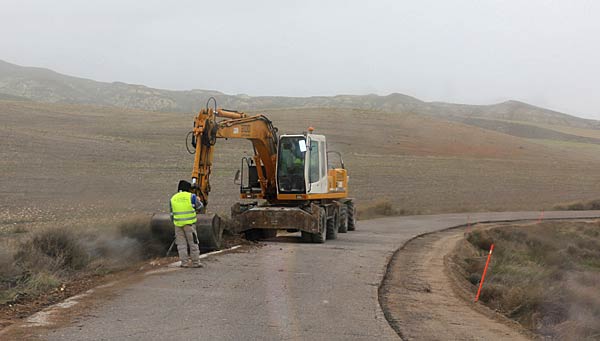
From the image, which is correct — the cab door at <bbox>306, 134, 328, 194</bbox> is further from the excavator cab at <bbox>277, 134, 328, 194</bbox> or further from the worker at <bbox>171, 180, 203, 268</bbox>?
the worker at <bbox>171, 180, 203, 268</bbox>

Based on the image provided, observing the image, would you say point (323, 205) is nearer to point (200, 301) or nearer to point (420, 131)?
point (200, 301)

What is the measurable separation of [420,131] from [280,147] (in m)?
67.5

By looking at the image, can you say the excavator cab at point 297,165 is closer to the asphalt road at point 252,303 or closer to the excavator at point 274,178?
the excavator at point 274,178

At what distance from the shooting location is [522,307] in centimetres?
1418

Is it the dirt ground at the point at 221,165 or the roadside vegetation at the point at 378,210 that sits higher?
the dirt ground at the point at 221,165

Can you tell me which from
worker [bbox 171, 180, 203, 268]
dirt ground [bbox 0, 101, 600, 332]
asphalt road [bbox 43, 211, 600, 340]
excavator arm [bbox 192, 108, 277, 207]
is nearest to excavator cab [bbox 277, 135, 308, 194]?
excavator arm [bbox 192, 108, 277, 207]

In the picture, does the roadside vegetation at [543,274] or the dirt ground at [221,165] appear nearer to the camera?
the roadside vegetation at [543,274]

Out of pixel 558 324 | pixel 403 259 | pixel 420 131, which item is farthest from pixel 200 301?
pixel 420 131

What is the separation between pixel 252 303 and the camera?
11133mm

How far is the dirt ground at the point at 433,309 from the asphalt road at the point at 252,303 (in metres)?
0.33

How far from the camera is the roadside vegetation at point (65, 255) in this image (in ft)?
37.8

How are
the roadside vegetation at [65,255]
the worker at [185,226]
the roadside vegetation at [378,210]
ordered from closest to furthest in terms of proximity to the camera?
the roadside vegetation at [65,255] → the worker at [185,226] → the roadside vegetation at [378,210]

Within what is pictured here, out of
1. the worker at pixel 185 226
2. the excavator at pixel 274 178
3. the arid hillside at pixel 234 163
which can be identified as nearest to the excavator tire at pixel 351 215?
the excavator at pixel 274 178

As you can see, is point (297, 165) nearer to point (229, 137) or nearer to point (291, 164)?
point (291, 164)
